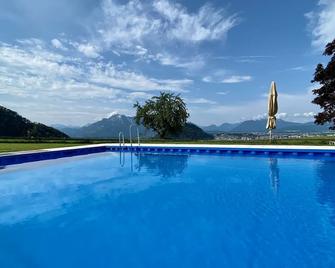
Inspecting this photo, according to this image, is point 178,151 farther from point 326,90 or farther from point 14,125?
point 14,125

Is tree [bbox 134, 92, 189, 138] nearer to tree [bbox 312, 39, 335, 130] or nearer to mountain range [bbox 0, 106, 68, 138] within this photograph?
tree [bbox 312, 39, 335, 130]

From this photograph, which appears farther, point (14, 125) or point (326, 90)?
point (14, 125)

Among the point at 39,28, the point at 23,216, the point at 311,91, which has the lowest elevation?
the point at 23,216

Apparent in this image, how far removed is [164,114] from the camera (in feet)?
84.5

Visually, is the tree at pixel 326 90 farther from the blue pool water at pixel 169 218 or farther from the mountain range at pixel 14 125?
the mountain range at pixel 14 125

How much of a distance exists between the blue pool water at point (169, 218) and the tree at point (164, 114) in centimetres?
1599

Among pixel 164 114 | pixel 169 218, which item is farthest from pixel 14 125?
pixel 169 218

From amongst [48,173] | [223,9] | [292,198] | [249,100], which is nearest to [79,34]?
[223,9]

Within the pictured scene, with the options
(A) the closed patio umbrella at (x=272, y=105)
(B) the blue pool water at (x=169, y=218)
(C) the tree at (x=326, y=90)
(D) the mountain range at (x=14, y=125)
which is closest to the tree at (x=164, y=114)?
(A) the closed patio umbrella at (x=272, y=105)

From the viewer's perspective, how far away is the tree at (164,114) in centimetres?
2588

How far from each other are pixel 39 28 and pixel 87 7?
2.99m

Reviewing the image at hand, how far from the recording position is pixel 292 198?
20.7ft

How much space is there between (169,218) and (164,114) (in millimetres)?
20825

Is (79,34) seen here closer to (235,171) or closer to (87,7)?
(87,7)
